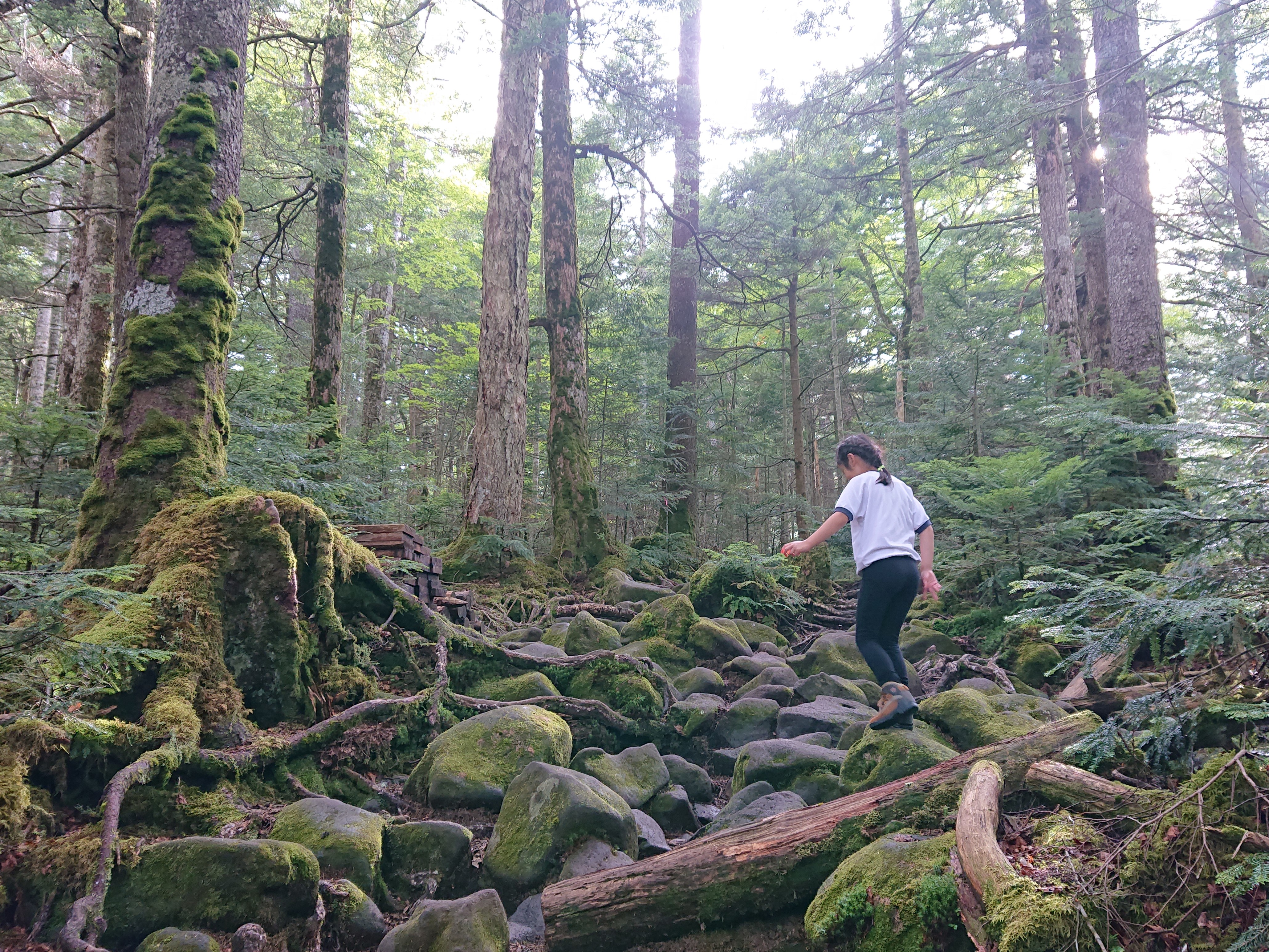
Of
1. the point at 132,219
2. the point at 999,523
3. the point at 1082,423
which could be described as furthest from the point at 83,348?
the point at 1082,423

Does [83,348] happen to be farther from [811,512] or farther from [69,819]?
[811,512]

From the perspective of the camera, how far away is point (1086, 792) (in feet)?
8.59

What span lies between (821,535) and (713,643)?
2795 mm

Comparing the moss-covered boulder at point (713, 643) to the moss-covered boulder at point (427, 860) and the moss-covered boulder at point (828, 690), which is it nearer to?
the moss-covered boulder at point (828, 690)

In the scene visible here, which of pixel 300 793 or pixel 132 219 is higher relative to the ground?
pixel 132 219

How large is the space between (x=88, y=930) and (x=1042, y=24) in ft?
51.3

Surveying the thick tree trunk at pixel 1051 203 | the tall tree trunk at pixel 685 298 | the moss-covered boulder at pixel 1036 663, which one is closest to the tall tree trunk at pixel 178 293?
the moss-covered boulder at pixel 1036 663

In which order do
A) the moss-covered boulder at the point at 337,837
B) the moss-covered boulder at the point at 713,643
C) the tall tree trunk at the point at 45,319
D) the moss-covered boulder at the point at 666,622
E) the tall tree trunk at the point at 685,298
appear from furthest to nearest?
1. the tall tree trunk at the point at 45,319
2. the tall tree trunk at the point at 685,298
3. the moss-covered boulder at the point at 666,622
4. the moss-covered boulder at the point at 713,643
5. the moss-covered boulder at the point at 337,837

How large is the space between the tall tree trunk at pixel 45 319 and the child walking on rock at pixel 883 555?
57.5 feet

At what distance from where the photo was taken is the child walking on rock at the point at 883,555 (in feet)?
15.1

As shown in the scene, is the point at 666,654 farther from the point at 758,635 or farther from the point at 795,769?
the point at 795,769

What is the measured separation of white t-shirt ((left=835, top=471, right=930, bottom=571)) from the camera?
4668 mm

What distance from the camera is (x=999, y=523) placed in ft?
25.4

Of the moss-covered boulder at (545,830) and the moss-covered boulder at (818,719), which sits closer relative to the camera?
the moss-covered boulder at (545,830)
